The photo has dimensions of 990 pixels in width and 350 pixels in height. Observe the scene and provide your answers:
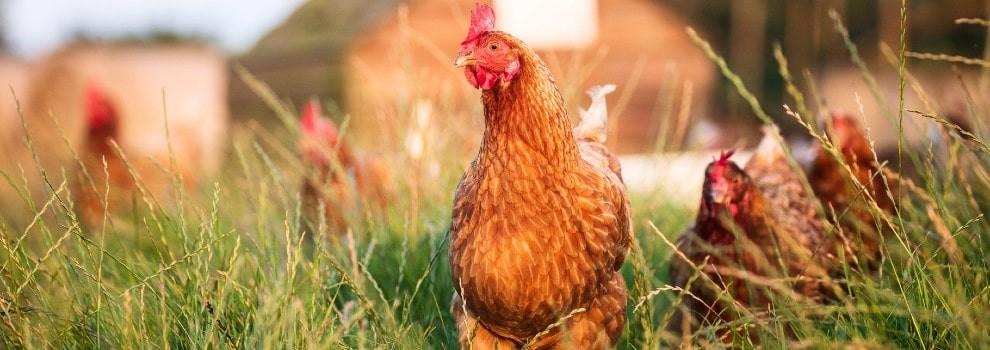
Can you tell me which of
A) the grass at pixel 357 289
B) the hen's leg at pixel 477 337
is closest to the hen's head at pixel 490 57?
the grass at pixel 357 289

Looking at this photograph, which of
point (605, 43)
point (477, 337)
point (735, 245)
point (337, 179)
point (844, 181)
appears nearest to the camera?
point (477, 337)

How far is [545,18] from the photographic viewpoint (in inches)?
387

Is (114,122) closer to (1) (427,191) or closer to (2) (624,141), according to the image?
(1) (427,191)

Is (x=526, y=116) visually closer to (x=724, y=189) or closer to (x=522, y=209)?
(x=522, y=209)

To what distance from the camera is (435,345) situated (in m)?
2.58

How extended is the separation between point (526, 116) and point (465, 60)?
0.21 m

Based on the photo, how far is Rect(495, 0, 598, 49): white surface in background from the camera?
9781mm

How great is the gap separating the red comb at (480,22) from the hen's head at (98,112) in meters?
3.84

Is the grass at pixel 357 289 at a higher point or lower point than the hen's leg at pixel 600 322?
higher

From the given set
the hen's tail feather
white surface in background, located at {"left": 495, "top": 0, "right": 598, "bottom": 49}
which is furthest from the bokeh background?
the hen's tail feather

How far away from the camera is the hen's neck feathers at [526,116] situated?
219 centimetres

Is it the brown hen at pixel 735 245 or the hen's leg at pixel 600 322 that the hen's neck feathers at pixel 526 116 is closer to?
the hen's leg at pixel 600 322

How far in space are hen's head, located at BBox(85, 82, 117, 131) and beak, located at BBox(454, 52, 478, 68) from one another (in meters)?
3.93

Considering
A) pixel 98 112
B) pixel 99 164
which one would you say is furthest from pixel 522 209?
pixel 98 112
